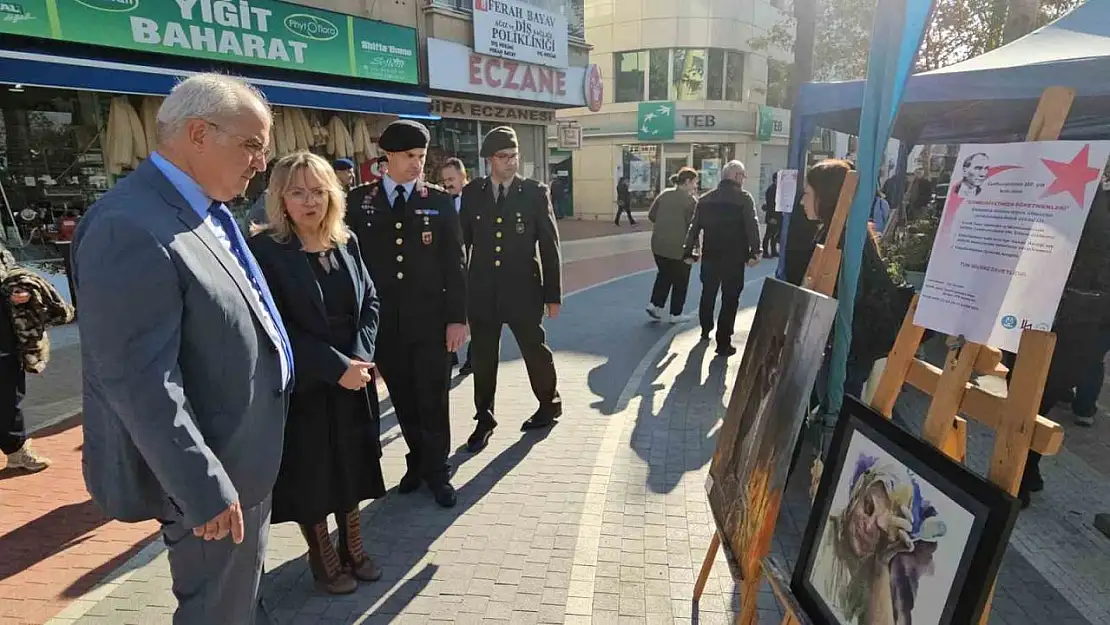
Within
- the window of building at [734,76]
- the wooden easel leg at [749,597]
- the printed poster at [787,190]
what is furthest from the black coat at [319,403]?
the window of building at [734,76]

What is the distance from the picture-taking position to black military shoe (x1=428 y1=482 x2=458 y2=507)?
375 cm

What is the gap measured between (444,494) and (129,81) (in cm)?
755

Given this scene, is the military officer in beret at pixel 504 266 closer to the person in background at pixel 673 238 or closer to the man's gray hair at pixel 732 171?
the man's gray hair at pixel 732 171

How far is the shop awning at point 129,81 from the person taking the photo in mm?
7359

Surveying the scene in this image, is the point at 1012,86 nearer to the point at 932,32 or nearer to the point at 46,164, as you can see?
the point at 46,164

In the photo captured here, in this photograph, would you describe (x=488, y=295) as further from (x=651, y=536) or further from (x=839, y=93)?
(x=839, y=93)

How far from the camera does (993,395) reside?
1688 millimetres

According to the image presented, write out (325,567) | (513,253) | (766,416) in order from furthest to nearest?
(513,253) < (325,567) < (766,416)

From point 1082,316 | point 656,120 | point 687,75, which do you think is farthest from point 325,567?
point 687,75

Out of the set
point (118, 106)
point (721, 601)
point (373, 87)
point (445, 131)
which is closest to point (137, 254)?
point (721, 601)

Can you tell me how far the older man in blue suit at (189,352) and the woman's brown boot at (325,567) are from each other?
845 millimetres

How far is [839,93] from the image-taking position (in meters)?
5.07

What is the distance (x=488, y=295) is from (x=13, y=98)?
784 centimetres

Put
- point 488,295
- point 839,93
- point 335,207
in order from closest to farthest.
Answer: point 335,207, point 488,295, point 839,93
